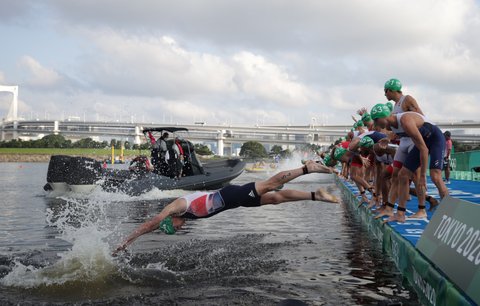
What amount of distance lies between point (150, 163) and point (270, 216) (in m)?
9.74

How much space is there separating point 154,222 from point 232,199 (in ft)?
3.66

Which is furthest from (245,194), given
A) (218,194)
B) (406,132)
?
(406,132)

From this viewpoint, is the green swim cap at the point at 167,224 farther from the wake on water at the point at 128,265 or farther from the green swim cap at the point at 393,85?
the green swim cap at the point at 393,85

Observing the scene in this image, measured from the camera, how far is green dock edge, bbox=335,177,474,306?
3744 mm

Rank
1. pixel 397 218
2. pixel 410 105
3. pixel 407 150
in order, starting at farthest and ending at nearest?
pixel 410 105 < pixel 407 150 < pixel 397 218

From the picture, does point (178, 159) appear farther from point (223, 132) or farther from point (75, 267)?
point (223, 132)

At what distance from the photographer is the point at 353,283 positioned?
593cm

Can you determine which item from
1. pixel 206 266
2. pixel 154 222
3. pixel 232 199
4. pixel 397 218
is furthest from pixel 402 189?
pixel 154 222

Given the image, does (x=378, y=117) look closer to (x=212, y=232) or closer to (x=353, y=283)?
(x=353, y=283)

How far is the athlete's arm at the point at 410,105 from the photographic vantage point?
7.71m

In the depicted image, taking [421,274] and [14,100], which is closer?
[421,274]

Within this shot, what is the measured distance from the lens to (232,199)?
7.11 meters

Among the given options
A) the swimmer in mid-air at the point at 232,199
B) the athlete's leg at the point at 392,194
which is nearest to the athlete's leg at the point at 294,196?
the swimmer in mid-air at the point at 232,199

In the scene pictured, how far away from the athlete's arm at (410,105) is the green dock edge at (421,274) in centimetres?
183
